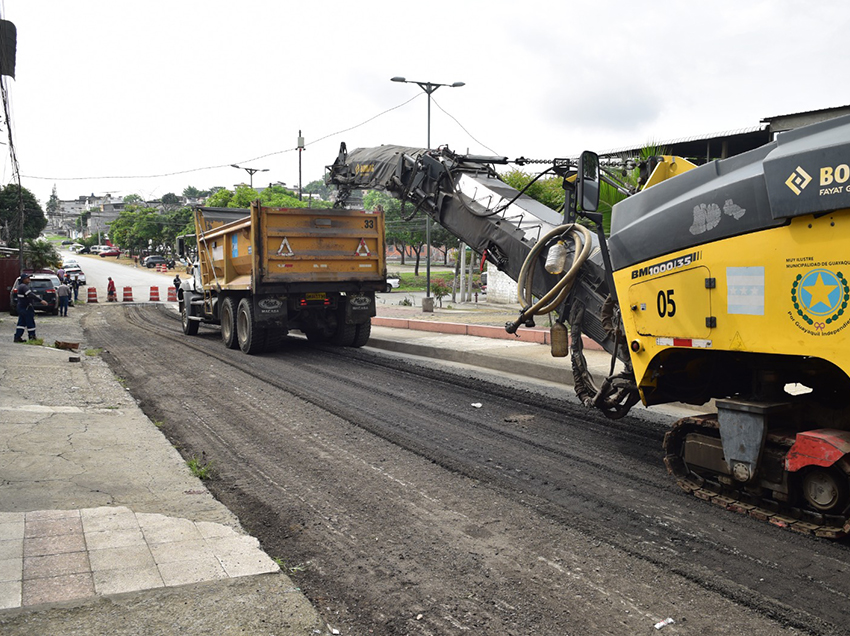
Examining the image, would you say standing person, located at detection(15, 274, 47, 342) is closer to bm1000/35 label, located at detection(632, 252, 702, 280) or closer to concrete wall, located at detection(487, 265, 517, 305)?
bm1000/35 label, located at detection(632, 252, 702, 280)

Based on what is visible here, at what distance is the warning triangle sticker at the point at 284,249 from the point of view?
45.7ft

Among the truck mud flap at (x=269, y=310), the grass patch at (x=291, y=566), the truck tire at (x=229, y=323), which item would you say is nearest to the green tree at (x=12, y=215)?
the truck tire at (x=229, y=323)

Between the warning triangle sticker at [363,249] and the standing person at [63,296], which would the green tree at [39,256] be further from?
the warning triangle sticker at [363,249]

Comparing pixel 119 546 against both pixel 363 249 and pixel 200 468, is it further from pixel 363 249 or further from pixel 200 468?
pixel 363 249

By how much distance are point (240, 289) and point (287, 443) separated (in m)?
7.89

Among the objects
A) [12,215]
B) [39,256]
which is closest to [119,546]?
[39,256]

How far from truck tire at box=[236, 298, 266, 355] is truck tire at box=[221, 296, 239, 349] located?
0.52 metres

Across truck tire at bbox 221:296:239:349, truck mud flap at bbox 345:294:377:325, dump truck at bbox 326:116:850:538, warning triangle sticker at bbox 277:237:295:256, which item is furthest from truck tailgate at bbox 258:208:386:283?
dump truck at bbox 326:116:850:538

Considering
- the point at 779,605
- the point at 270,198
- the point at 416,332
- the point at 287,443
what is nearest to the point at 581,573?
the point at 779,605

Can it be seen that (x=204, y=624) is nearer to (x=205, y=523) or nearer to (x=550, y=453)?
(x=205, y=523)

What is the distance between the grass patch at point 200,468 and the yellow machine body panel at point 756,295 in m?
3.96

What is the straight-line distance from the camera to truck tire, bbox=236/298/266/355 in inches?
558

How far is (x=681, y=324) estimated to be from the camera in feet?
17.6

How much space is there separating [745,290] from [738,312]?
166 millimetres
